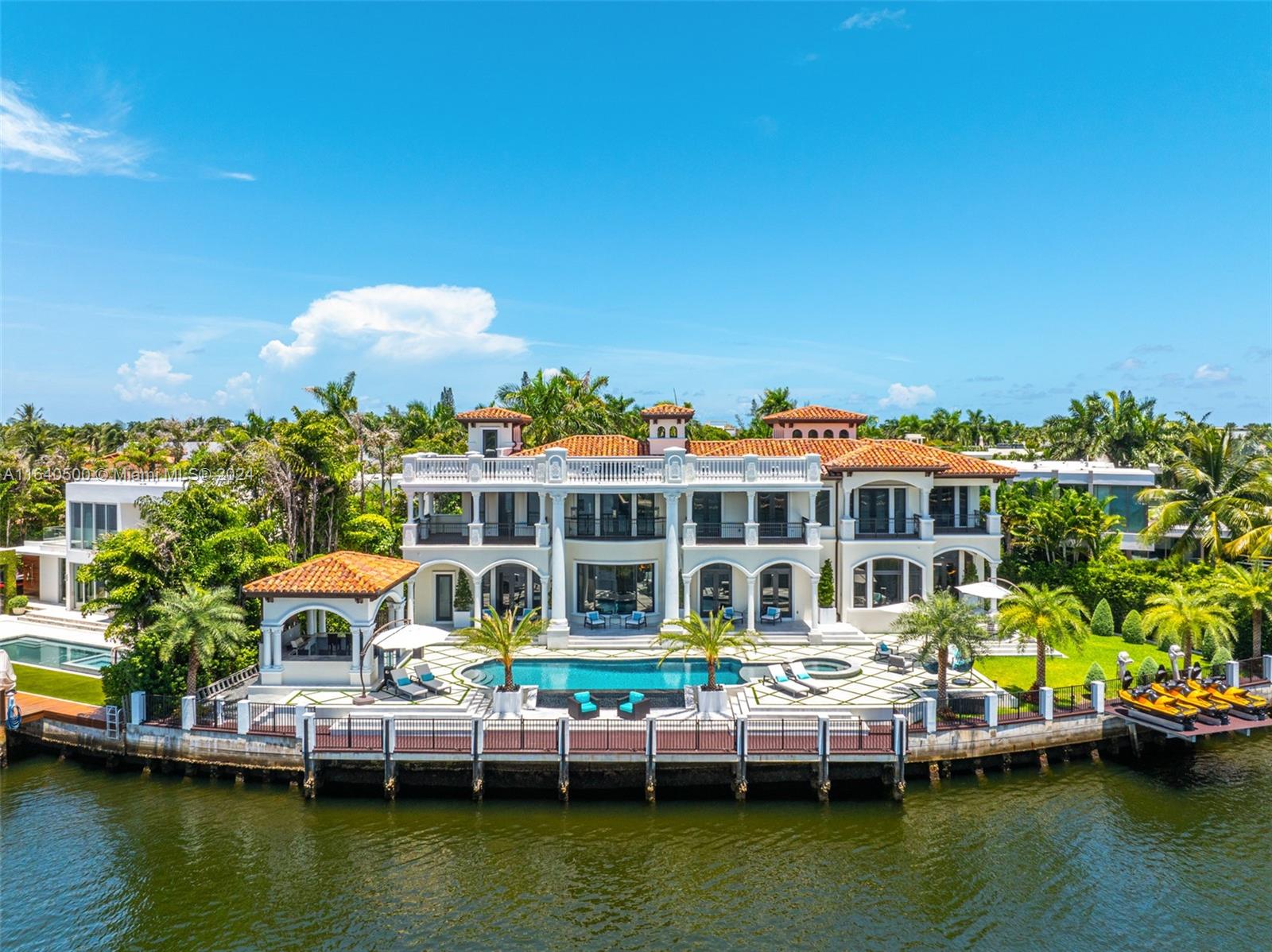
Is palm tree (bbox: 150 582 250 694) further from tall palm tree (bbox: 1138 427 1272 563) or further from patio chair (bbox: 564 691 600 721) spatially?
tall palm tree (bbox: 1138 427 1272 563)

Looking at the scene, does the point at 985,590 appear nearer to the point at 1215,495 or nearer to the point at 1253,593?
the point at 1253,593

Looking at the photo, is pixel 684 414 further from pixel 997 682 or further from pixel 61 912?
pixel 61 912

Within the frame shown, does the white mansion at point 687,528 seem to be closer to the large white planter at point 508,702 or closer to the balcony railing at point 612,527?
the balcony railing at point 612,527

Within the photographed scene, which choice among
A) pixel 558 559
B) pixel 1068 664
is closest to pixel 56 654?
pixel 558 559

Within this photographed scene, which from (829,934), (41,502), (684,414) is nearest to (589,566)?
(684,414)

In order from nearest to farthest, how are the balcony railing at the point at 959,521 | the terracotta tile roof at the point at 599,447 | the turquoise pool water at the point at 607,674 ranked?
the turquoise pool water at the point at 607,674 → the balcony railing at the point at 959,521 → the terracotta tile roof at the point at 599,447

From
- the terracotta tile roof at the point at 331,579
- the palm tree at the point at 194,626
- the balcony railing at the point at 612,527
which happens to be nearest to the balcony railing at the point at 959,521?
the balcony railing at the point at 612,527
